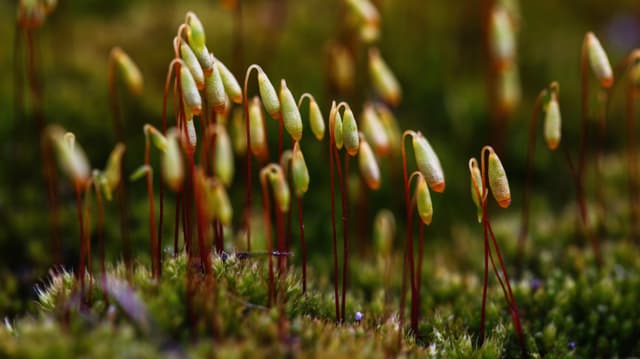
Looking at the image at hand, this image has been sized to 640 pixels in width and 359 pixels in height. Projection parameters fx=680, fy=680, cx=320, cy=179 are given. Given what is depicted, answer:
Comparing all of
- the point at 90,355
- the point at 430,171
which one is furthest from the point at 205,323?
the point at 430,171

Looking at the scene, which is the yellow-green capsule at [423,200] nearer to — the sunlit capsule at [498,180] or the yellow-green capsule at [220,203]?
the sunlit capsule at [498,180]

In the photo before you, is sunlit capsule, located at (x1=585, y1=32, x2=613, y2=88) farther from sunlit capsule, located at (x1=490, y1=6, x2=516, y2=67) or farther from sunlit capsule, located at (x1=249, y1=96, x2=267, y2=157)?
sunlit capsule, located at (x1=249, y1=96, x2=267, y2=157)

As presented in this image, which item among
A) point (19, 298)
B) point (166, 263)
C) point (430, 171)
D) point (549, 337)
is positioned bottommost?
point (549, 337)

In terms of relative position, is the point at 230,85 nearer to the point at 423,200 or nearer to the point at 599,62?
the point at 423,200

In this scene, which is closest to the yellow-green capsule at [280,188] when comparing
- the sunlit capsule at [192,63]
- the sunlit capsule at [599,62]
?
the sunlit capsule at [192,63]

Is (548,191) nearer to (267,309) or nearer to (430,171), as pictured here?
(430,171)

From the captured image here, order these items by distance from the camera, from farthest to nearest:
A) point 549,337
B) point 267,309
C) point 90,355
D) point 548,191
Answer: point 548,191 < point 549,337 < point 267,309 < point 90,355
